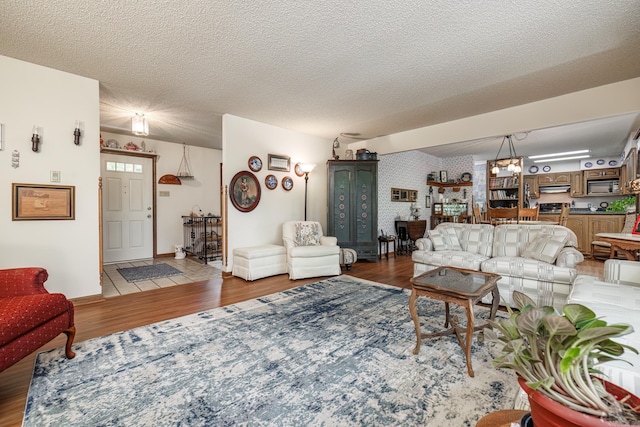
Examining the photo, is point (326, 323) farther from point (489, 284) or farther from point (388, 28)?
point (388, 28)

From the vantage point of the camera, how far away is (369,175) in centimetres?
550

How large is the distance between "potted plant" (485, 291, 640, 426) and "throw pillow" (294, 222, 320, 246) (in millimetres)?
3963

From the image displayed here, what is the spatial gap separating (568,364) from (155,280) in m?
4.70

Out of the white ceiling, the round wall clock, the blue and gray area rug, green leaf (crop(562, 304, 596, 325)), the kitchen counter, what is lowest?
the blue and gray area rug

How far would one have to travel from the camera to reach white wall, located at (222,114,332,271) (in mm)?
4445

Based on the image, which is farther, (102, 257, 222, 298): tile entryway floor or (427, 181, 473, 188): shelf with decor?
(427, 181, 473, 188): shelf with decor

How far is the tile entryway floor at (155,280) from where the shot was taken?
374cm

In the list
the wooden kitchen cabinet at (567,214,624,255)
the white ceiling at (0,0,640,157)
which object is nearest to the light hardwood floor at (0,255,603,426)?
the wooden kitchen cabinet at (567,214,624,255)

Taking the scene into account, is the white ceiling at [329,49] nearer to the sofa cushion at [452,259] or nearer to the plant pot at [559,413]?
the sofa cushion at [452,259]

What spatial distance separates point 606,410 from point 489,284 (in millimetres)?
1714

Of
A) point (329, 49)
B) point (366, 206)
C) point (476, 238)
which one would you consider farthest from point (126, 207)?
point (476, 238)

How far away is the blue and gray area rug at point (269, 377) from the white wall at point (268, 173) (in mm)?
2053

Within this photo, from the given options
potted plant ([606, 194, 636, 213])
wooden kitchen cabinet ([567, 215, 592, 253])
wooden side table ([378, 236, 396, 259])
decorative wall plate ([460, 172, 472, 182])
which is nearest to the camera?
potted plant ([606, 194, 636, 213])

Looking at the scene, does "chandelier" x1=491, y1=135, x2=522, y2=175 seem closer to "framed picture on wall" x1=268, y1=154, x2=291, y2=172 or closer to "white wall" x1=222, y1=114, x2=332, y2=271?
"white wall" x1=222, y1=114, x2=332, y2=271
